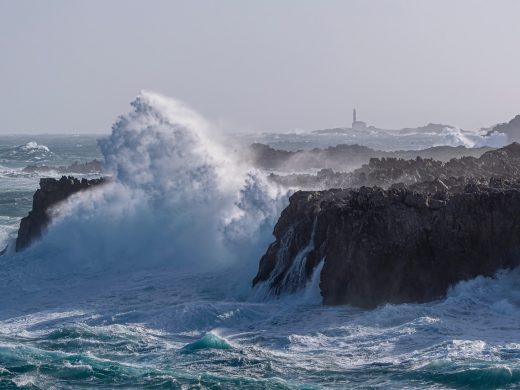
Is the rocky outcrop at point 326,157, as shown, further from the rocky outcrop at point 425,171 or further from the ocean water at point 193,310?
the ocean water at point 193,310

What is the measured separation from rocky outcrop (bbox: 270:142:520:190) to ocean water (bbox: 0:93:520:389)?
3.51 m

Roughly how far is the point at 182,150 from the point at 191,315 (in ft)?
44.4

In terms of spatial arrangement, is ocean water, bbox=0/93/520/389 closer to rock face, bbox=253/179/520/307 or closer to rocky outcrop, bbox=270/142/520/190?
rock face, bbox=253/179/520/307

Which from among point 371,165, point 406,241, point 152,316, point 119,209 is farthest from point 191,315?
point 371,165

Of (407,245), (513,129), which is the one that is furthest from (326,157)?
(407,245)

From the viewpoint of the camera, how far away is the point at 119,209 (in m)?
32.7

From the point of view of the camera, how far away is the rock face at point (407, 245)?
21.0m

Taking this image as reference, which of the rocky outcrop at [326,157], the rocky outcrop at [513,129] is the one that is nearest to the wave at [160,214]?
the rocky outcrop at [326,157]

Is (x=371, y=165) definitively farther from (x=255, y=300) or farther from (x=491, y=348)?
(x=491, y=348)

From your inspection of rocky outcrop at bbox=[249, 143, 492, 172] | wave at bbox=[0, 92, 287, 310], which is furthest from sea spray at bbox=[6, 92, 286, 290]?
rocky outcrop at bbox=[249, 143, 492, 172]

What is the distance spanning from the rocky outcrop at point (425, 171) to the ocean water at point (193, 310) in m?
3.51

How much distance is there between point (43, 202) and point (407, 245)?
16.6 metres

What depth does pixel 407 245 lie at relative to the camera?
70.3 ft

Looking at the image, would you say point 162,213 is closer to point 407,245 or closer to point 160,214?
point 160,214
